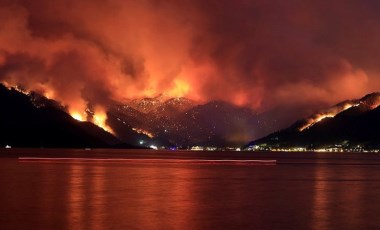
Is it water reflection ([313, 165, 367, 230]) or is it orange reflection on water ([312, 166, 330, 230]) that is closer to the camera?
orange reflection on water ([312, 166, 330, 230])

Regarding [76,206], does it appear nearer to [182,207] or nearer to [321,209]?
[182,207]

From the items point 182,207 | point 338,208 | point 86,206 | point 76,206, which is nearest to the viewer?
point 76,206

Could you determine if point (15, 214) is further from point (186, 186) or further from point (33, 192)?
point (186, 186)

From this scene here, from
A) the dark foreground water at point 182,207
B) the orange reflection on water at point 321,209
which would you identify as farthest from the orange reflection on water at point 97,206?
the orange reflection on water at point 321,209

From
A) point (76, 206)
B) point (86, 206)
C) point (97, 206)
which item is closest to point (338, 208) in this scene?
point (97, 206)

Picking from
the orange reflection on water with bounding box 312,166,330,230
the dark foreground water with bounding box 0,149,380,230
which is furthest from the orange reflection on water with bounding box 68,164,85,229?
the orange reflection on water with bounding box 312,166,330,230

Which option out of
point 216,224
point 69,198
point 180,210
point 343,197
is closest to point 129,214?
point 180,210

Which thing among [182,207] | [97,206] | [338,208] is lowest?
[338,208]

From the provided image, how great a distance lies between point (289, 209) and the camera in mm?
36844

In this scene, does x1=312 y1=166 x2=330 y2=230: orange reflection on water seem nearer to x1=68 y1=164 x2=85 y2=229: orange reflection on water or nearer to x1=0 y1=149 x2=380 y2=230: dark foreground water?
x1=0 y1=149 x2=380 y2=230: dark foreground water

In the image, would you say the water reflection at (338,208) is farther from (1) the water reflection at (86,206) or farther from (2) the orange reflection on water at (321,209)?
(1) the water reflection at (86,206)

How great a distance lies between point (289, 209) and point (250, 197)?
30.4ft

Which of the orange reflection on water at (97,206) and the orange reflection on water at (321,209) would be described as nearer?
the orange reflection on water at (97,206)

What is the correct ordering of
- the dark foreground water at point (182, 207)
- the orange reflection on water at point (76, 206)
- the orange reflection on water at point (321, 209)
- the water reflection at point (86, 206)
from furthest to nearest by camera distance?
the orange reflection on water at point (321, 209), the dark foreground water at point (182, 207), the orange reflection on water at point (76, 206), the water reflection at point (86, 206)
